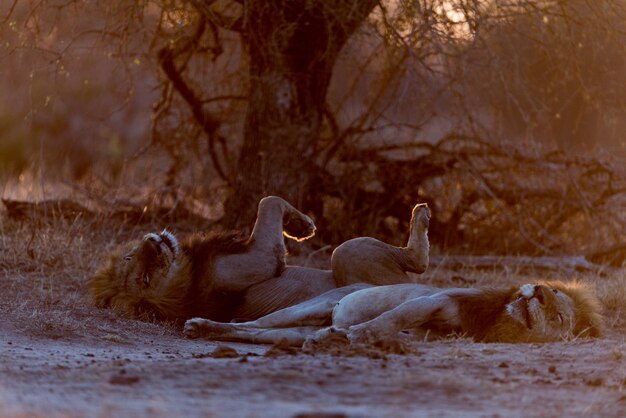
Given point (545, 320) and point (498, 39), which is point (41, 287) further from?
point (498, 39)

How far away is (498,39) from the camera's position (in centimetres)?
977

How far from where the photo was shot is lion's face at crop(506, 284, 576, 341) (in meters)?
5.75

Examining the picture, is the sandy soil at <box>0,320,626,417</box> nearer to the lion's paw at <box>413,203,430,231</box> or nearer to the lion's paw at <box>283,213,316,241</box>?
the lion's paw at <box>413,203,430,231</box>

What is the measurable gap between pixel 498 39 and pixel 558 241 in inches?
78.5

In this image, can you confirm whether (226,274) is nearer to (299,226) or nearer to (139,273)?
(139,273)

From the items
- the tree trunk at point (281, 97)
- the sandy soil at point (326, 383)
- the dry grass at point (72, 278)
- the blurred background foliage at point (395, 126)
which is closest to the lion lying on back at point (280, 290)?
the dry grass at point (72, 278)

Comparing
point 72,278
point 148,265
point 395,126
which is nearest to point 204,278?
point 148,265

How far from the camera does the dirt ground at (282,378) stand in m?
3.64

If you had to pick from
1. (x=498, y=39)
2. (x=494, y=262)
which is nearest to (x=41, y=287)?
(x=494, y=262)

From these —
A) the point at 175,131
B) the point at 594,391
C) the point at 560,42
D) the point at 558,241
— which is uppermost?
the point at 560,42

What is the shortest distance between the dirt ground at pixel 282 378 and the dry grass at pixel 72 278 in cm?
5

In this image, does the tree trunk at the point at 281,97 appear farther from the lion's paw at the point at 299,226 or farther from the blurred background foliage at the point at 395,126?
the lion's paw at the point at 299,226

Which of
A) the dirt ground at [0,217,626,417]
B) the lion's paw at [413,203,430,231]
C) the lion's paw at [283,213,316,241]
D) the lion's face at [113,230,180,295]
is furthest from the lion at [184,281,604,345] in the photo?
the lion's paw at [283,213,316,241]

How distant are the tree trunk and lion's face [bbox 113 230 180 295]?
9.08 feet
